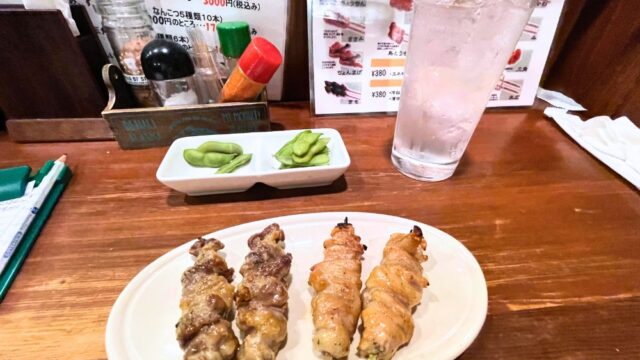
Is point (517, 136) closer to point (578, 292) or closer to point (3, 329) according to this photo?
point (578, 292)

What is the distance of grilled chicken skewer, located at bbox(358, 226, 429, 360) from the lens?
64 cm

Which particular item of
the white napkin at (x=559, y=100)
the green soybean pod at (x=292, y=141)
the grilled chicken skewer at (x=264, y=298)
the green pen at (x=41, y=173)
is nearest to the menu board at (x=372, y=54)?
the white napkin at (x=559, y=100)

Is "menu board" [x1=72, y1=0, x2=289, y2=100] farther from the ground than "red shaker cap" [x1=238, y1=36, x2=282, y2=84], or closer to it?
farther from the ground

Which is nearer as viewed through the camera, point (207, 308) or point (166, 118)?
point (207, 308)

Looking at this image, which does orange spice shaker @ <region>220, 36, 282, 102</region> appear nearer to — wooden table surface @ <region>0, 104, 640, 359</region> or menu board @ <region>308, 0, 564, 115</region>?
menu board @ <region>308, 0, 564, 115</region>

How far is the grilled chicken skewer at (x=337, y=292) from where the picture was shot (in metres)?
0.65

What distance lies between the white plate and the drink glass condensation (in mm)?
334

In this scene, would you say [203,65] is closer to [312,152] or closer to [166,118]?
[166,118]

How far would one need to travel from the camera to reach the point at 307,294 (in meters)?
0.80

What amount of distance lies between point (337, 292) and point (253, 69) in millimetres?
899

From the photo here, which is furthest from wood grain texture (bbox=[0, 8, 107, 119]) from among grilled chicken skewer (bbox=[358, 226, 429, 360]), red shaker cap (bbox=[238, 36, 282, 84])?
grilled chicken skewer (bbox=[358, 226, 429, 360])

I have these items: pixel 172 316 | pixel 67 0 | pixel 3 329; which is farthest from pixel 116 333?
pixel 67 0

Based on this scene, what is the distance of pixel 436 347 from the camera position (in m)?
0.68

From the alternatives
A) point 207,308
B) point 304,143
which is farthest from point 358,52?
point 207,308
